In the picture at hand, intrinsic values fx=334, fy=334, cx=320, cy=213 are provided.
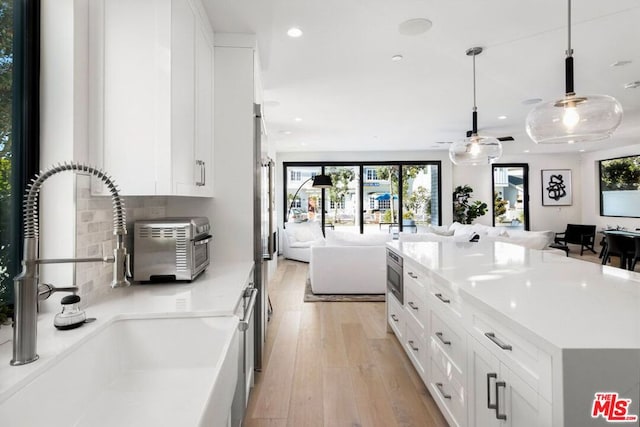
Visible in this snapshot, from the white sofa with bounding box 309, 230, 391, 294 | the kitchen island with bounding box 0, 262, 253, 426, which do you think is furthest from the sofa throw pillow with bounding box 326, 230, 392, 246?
the kitchen island with bounding box 0, 262, 253, 426

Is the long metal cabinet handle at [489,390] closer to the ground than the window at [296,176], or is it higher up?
closer to the ground

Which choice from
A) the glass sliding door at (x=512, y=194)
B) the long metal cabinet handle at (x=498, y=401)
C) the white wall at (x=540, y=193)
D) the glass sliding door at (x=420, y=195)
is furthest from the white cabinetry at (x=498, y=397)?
the white wall at (x=540, y=193)

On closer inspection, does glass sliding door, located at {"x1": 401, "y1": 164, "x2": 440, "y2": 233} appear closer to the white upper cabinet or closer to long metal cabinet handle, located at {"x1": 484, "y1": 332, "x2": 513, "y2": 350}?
long metal cabinet handle, located at {"x1": 484, "y1": 332, "x2": 513, "y2": 350}

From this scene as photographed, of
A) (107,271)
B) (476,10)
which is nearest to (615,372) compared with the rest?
(107,271)

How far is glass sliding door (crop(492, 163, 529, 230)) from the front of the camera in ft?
29.4

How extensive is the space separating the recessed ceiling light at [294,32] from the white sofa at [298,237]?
5176 millimetres

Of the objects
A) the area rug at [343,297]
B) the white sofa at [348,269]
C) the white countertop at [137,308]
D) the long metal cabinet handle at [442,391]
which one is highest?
the white countertop at [137,308]

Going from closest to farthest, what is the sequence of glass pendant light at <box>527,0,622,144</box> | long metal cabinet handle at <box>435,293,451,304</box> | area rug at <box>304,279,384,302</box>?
long metal cabinet handle at <box>435,293,451,304</box> → glass pendant light at <box>527,0,622,144</box> → area rug at <box>304,279,384,302</box>

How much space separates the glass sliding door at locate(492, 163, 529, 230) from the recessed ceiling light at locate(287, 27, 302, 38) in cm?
786

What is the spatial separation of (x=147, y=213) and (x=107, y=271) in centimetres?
64

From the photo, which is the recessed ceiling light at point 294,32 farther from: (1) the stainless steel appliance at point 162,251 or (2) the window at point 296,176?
(2) the window at point 296,176

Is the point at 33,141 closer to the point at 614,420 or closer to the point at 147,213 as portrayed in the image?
the point at 147,213

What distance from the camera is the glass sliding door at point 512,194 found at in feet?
29.4

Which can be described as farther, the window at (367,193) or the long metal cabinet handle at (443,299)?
the window at (367,193)
